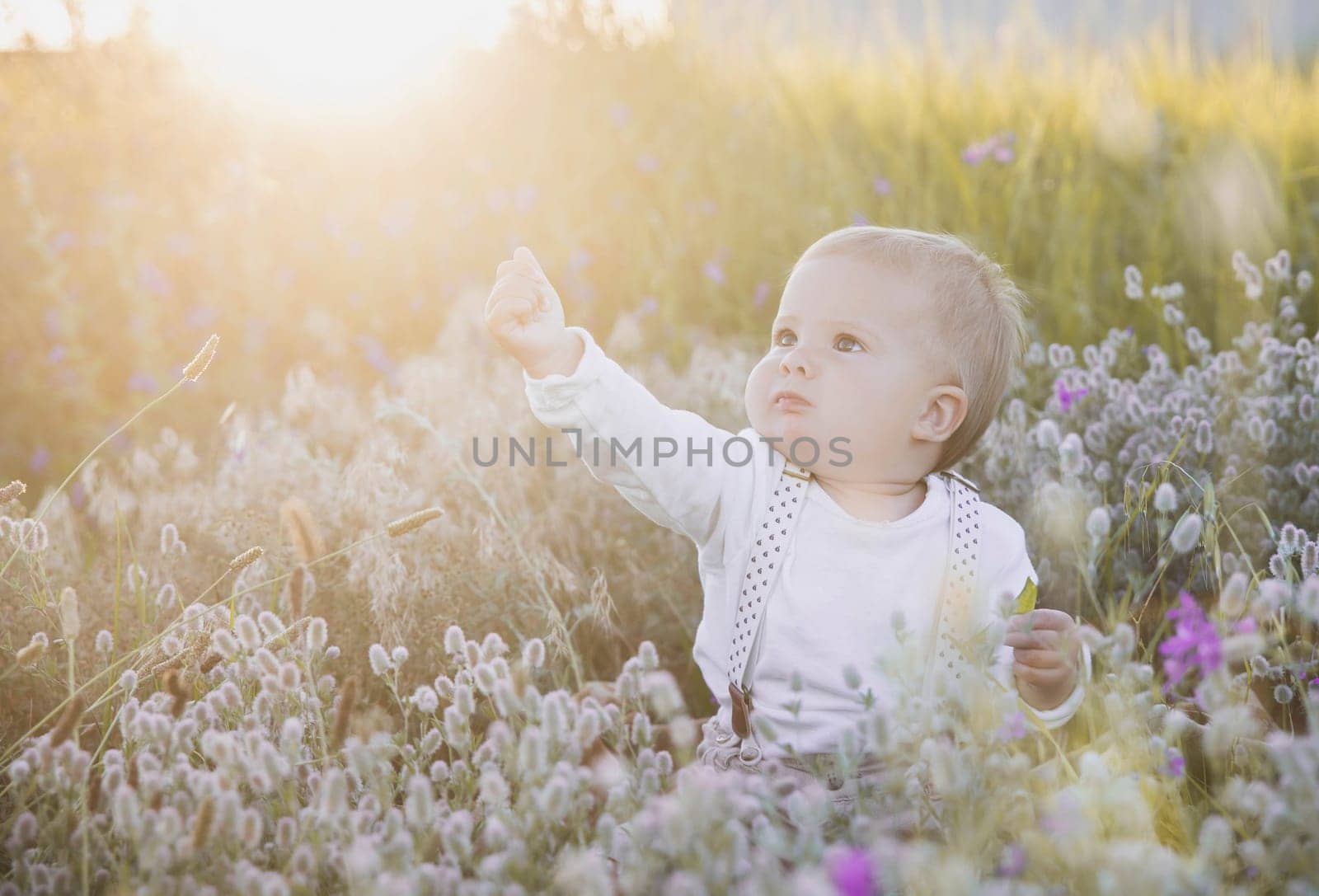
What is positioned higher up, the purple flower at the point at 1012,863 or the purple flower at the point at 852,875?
the purple flower at the point at 852,875

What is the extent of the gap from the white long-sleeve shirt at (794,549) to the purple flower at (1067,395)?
933 mm

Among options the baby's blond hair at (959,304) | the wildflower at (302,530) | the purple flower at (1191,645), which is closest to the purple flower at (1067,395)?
the baby's blond hair at (959,304)

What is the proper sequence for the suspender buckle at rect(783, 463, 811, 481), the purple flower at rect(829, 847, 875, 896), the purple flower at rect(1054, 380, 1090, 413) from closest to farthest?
the purple flower at rect(829, 847, 875, 896) → the suspender buckle at rect(783, 463, 811, 481) → the purple flower at rect(1054, 380, 1090, 413)

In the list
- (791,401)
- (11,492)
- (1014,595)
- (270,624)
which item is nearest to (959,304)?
(791,401)

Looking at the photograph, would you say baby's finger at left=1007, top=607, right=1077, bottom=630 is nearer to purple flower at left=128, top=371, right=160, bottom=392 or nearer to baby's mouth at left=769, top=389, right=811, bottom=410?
baby's mouth at left=769, top=389, right=811, bottom=410

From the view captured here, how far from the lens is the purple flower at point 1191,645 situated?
144 centimetres

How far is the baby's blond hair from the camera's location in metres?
2.19

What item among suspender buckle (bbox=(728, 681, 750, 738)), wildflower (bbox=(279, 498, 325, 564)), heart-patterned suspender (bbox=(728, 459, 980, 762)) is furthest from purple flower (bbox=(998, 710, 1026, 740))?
wildflower (bbox=(279, 498, 325, 564))

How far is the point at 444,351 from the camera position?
4.32 metres

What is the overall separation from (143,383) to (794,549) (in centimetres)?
316

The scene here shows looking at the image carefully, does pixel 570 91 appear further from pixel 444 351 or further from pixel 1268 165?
pixel 1268 165

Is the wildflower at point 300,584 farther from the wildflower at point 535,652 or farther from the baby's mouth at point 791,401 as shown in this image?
the baby's mouth at point 791,401

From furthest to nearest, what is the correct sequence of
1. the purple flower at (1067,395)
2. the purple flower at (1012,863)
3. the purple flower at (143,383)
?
the purple flower at (143,383), the purple flower at (1067,395), the purple flower at (1012,863)

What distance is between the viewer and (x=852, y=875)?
1207mm
